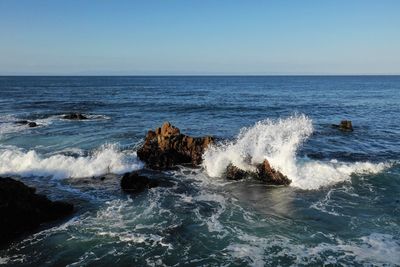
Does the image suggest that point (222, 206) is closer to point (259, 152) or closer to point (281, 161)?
point (281, 161)

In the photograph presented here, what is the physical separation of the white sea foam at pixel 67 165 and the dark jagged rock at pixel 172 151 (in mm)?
705

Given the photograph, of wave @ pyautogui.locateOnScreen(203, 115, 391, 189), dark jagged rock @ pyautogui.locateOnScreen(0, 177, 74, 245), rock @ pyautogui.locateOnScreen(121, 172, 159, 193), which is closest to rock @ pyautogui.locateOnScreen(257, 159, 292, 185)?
wave @ pyautogui.locateOnScreen(203, 115, 391, 189)

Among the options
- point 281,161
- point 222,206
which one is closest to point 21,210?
point 222,206

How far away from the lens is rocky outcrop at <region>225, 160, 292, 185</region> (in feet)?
61.3

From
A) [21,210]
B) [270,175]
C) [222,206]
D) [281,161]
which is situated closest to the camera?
[21,210]

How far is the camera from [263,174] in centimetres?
1912

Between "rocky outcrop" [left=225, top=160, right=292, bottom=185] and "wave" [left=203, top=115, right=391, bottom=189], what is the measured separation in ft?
1.17

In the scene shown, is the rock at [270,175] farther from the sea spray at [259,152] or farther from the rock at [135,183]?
the rock at [135,183]

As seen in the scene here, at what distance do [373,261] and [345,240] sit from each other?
1.38 m

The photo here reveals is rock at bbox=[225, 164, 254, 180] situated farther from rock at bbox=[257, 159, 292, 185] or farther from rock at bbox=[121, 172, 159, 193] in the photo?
rock at bbox=[121, 172, 159, 193]

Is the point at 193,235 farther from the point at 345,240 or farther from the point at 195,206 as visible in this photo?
the point at 345,240

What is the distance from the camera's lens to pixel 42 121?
38969 millimetres

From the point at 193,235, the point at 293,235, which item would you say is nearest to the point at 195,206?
the point at 193,235

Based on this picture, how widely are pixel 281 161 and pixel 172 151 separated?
593 cm
